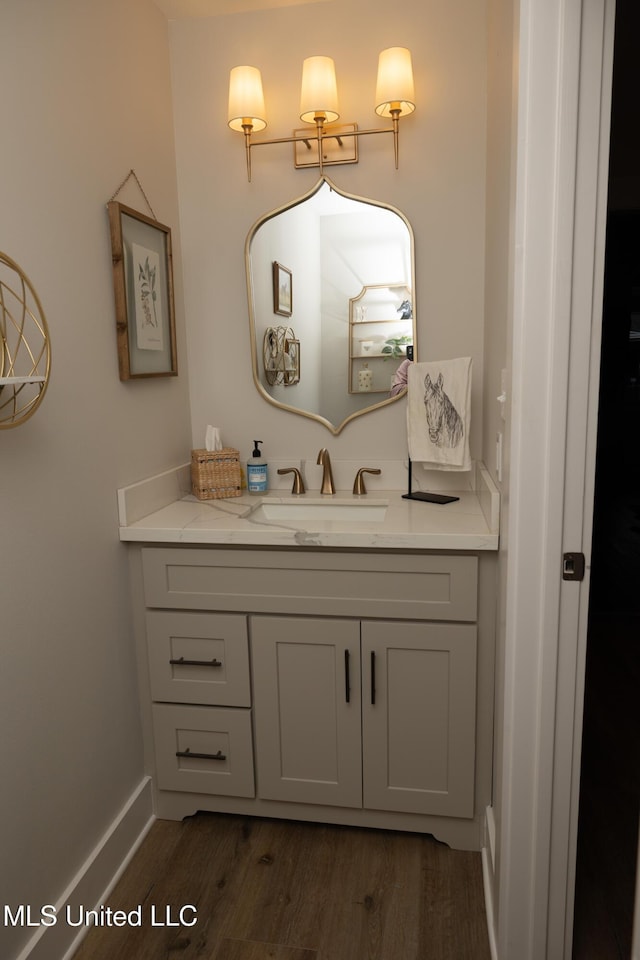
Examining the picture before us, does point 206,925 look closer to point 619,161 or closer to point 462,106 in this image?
point 462,106

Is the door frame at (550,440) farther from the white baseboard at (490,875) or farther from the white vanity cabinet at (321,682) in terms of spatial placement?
the white vanity cabinet at (321,682)

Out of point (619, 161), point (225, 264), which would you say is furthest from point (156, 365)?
point (619, 161)

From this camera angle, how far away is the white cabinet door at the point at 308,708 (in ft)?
6.12

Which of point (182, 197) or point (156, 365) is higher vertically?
point (182, 197)

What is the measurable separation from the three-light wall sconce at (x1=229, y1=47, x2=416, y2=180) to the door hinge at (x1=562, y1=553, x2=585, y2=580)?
58.8 inches

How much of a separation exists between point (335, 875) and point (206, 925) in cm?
35

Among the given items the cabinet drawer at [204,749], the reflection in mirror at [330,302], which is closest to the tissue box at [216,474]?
the reflection in mirror at [330,302]

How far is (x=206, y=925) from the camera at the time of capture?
1643mm

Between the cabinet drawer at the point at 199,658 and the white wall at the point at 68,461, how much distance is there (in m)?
0.09

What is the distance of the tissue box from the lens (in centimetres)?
227

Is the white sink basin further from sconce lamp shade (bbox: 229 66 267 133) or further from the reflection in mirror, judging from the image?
sconce lamp shade (bbox: 229 66 267 133)

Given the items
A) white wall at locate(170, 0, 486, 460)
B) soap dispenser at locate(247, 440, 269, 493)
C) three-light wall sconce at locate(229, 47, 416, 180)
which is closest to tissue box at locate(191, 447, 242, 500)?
soap dispenser at locate(247, 440, 269, 493)

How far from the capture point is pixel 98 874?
1720 mm

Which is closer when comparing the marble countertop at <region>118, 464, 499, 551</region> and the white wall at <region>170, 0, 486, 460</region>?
the marble countertop at <region>118, 464, 499, 551</region>
